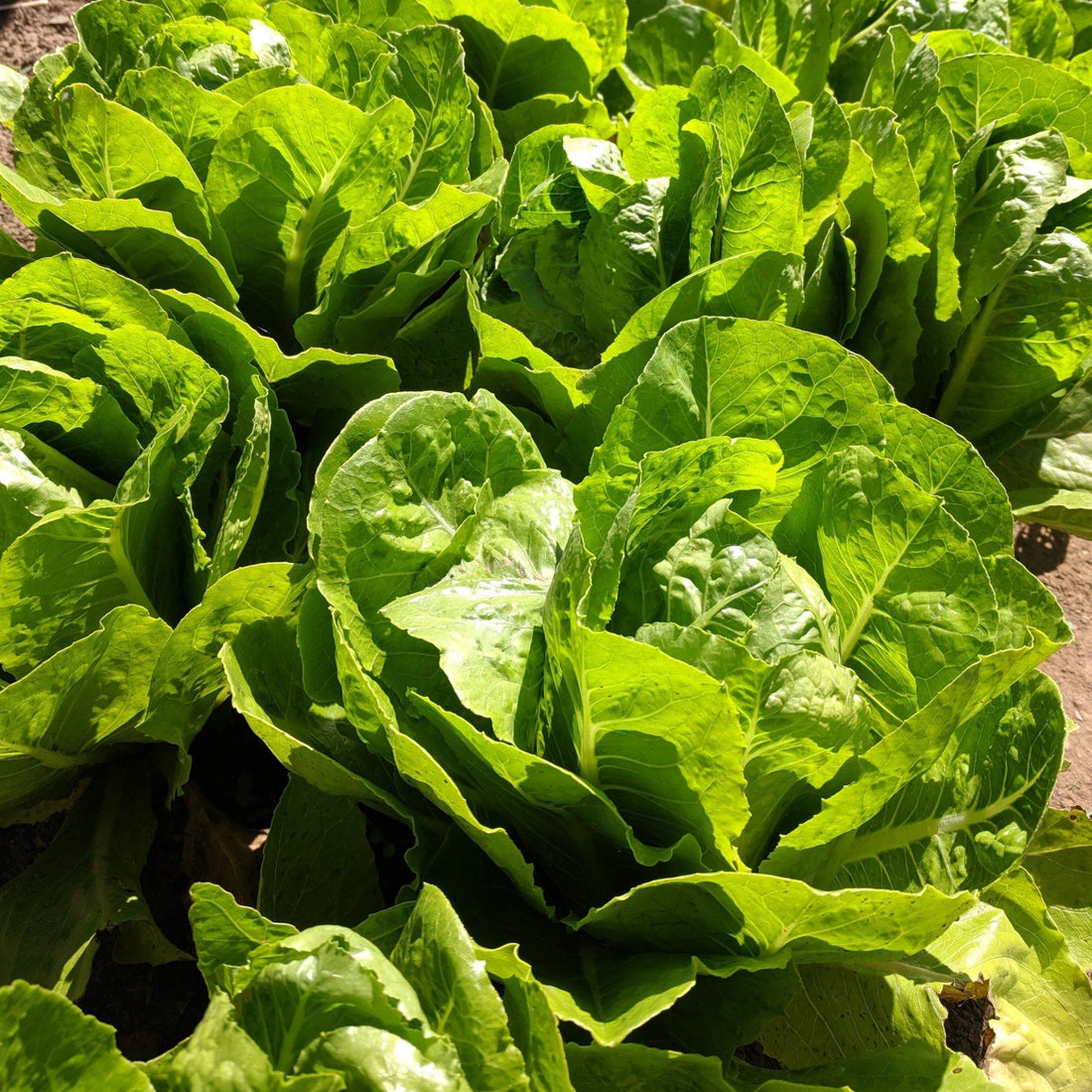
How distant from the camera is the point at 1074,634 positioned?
2.88 metres

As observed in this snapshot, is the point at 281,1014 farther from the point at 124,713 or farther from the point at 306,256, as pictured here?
the point at 306,256

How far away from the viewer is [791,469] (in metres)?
1.62

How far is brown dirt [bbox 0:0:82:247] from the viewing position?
3215 mm

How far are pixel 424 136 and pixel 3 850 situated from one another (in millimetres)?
1523

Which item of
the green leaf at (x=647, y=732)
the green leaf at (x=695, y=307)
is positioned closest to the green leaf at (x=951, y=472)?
the green leaf at (x=695, y=307)

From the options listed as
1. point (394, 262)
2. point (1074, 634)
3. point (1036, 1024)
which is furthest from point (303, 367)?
point (1074, 634)

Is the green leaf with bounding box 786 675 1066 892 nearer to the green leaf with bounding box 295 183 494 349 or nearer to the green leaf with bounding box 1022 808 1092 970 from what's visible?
the green leaf with bounding box 1022 808 1092 970

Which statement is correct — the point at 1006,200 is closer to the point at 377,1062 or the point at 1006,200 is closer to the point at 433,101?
the point at 433,101

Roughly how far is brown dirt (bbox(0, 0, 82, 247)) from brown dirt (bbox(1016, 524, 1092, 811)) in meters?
3.09

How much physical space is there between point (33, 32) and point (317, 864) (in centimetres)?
279

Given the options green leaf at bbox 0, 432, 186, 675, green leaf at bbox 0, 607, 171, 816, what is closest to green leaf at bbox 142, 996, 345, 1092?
green leaf at bbox 0, 607, 171, 816

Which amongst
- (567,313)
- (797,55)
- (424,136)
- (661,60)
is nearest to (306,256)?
(424,136)

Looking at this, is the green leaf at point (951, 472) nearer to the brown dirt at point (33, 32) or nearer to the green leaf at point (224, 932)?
the green leaf at point (224, 932)

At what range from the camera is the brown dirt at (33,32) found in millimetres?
3215
